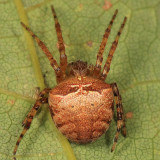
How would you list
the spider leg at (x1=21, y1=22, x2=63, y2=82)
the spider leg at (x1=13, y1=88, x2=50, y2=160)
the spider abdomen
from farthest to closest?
the spider leg at (x1=21, y1=22, x2=63, y2=82) < the spider leg at (x1=13, y1=88, x2=50, y2=160) < the spider abdomen

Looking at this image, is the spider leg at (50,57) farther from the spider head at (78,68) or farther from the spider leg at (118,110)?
the spider leg at (118,110)

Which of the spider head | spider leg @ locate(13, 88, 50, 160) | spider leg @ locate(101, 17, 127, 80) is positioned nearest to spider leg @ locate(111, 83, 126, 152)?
spider leg @ locate(101, 17, 127, 80)

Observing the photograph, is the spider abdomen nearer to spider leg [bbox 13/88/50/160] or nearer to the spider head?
spider leg [bbox 13/88/50/160]

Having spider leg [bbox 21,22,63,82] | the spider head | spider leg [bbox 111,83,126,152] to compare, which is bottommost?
spider leg [bbox 111,83,126,152]

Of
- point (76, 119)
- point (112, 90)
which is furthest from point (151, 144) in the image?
point (76, 119)

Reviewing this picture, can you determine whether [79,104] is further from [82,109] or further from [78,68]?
[78,68]

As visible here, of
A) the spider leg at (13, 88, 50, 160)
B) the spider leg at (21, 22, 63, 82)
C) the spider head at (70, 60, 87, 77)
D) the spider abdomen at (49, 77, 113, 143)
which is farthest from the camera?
the spider head at (70, 60, 87, 77)

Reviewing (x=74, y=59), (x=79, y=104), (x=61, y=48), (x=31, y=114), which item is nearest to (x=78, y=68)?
(x=74, y=59)
